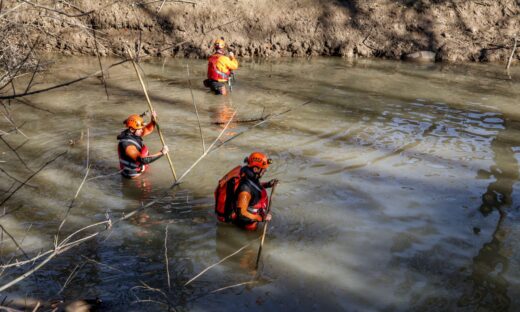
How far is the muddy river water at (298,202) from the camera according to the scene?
6688 mm

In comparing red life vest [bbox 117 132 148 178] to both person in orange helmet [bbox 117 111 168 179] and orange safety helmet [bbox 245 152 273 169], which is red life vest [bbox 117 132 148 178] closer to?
person in orange helmet [bbox 117 111 168 179]

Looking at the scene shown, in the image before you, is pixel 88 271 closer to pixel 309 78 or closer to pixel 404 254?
pixel 404 254

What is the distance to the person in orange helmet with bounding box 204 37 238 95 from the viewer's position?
48.5 ft

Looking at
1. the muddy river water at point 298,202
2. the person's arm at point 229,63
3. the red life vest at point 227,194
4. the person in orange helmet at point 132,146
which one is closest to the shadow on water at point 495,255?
the muddy river water at point 298,202

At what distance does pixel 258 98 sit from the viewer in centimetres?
1492

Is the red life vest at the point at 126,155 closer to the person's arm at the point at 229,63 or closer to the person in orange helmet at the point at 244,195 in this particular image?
the person in orange helmet at the point at 244,195

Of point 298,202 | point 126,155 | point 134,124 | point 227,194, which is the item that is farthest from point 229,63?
point 227,194

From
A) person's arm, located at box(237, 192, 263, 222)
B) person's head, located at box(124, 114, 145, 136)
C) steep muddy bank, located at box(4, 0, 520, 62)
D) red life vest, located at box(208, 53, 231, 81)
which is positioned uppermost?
steep muddy bank, located at box(4, 0, 520, 62)

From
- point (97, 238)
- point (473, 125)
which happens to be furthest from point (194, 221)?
point (473, 125)

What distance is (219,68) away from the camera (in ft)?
48.6

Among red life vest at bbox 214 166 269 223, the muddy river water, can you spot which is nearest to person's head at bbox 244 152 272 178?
red life vest at bbox 214 166 269 223

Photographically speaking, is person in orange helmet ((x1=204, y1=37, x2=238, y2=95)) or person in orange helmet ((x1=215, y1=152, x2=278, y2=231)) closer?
person in orange helmet ((x1=215, y1=152, x2=278, y2=231))

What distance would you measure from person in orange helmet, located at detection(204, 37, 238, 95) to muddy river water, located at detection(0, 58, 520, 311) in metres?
0.38

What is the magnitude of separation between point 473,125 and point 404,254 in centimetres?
655
